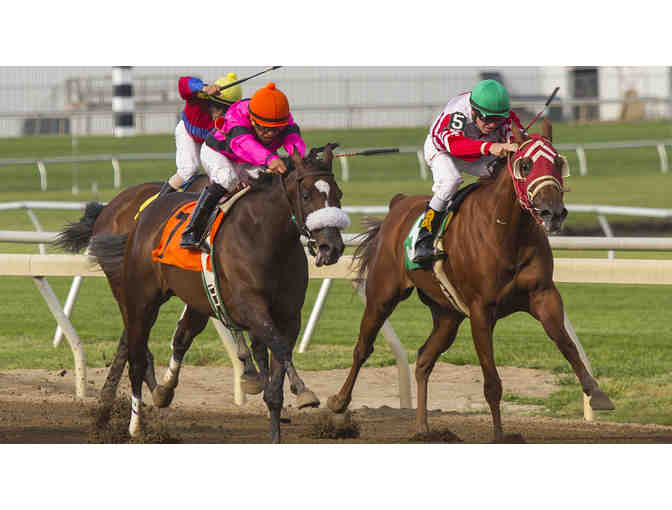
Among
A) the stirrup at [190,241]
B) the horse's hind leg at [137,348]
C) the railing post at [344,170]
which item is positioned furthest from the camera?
the railing post at [344,170]

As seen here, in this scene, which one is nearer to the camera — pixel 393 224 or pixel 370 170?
pixel 393 224

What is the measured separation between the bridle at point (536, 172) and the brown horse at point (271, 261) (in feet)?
2.69

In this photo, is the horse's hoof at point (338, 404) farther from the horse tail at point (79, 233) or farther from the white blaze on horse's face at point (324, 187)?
the horse tail at point (79, 233)

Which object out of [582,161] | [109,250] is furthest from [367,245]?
[582,161]

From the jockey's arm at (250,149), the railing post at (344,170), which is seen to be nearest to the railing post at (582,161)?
the railing post at (344,170)

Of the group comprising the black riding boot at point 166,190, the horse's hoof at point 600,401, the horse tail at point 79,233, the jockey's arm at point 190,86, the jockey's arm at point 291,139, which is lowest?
the horse's hoof at point 600,401

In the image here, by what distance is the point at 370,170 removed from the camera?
1948 centimetres

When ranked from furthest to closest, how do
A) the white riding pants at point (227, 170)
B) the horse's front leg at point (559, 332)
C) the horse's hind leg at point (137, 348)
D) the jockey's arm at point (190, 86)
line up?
the jockey's arm at point (190, 86) → the horse's hind leg at point (137, 348) → the white riding pants at point (227, 170) → the horse's front leg at point (559, 332)

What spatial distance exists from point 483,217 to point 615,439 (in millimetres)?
1308

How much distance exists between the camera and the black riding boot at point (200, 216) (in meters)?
6.09

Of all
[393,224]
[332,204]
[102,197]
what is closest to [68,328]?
[393,224]

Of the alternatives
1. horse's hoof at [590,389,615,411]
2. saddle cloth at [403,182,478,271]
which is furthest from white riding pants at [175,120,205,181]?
horse's hoof at [590,389,615,411]

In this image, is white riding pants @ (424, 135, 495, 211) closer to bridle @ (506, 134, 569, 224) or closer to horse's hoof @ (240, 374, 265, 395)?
bridle @ (506, 134, 569, 224)

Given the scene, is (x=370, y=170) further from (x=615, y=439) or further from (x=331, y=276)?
(x=615, y=439)
